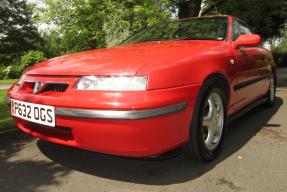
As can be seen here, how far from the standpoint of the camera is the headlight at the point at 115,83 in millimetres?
2734

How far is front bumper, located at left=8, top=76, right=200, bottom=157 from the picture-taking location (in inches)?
105

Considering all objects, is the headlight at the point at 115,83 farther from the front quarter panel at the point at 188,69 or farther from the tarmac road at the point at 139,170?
the tarmac road at the point at 139,170

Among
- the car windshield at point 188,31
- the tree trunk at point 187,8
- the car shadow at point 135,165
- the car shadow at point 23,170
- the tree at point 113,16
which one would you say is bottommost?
the car shadow at point 23,170

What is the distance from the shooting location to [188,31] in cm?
441

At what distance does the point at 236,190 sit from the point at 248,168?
0.50 meters

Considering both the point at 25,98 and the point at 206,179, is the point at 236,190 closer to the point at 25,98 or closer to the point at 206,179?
the point at 206,179

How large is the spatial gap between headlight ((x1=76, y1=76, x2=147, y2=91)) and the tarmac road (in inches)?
30.4

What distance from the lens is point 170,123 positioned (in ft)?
9.21

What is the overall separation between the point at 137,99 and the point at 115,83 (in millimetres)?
231

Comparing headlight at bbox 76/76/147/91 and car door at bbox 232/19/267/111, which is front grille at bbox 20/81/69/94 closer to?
headlight at bbox 76/76/147/91

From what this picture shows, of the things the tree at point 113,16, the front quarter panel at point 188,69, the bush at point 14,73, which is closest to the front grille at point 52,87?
the front quarter panel at point 188,69

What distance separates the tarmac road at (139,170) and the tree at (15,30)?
2658 cm

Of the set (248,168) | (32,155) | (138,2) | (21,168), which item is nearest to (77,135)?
(21,168)

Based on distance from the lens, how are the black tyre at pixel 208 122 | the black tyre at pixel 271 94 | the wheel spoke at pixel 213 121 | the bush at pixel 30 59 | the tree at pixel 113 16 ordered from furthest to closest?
the bush at pixel 30 59 → the tree at pixel 113 16 → the black tyre at pixel 271 94 → the wheel spoke at pixel 213 121 → the black tyre at pixel 208 122
